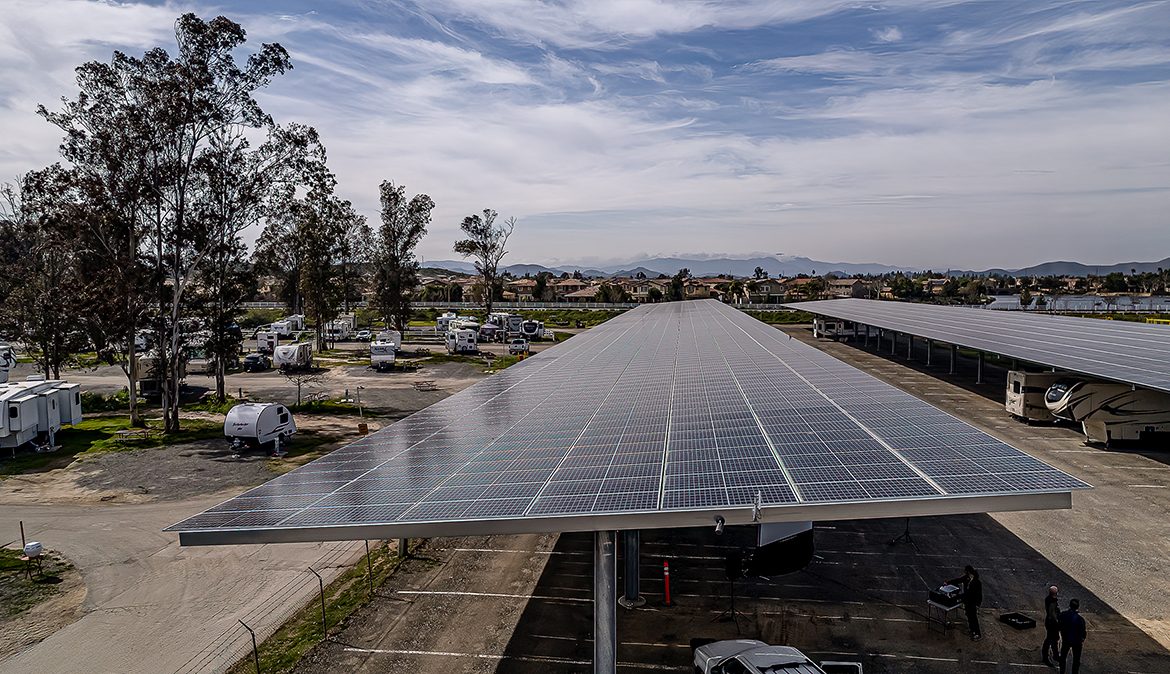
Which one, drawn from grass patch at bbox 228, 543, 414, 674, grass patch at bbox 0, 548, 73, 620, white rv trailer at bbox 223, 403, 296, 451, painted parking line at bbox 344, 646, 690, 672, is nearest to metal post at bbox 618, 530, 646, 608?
painted parking line at bbox 344, 646, 690, 672

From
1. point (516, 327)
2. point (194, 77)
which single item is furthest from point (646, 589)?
point (516, 327)

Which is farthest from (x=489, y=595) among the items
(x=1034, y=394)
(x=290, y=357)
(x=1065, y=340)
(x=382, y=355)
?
(x=290, y=357)

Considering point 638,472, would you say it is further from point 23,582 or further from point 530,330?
point 530,330

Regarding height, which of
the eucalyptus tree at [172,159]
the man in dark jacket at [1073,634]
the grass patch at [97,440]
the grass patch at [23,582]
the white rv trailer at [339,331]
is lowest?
the grass patch at [23,582]

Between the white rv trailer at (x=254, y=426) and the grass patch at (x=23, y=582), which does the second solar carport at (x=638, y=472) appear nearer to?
the grass patch at (x=23, y=582)

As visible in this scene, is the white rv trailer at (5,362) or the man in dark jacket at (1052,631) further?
the white rv trailer at (5,362)

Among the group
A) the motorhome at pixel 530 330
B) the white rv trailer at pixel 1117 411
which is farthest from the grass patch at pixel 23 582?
the motorhome at pixel 530 330

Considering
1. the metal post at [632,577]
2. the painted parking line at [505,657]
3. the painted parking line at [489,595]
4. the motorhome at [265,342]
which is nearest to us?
the painted parking line at [505,657]
